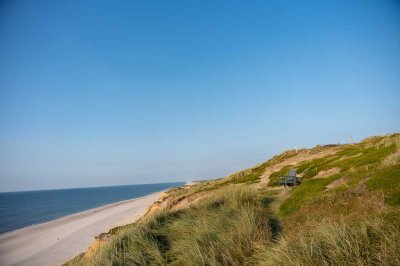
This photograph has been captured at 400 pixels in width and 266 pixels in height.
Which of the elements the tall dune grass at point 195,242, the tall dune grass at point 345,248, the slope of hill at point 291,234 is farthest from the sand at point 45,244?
the tall dune grass at point 345,248

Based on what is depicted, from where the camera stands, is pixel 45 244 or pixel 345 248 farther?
pixel 45 244

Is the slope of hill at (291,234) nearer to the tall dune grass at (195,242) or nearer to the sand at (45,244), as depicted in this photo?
the tall dune grass at (195,242)

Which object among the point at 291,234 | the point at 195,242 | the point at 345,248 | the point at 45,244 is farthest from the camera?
the point at 45,244

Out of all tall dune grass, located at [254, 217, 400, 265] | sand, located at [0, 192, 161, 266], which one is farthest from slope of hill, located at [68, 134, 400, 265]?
sand, located at [0, 192, 161, 266]

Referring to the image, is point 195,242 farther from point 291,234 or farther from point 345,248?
point 345,248

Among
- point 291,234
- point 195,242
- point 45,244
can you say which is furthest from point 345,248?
point 45,244

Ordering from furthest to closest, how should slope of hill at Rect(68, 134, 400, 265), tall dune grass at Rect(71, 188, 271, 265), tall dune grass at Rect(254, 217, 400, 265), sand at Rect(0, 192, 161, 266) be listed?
1. sand at Rect(0, 192, 161, 266)
2. tall dune grass at Rect(71, 188, 271, 265)
3. slope of hill at Rect(68, 134, 400, 265)
4. tall dune grass at Rect(254, 217, 400, 265)

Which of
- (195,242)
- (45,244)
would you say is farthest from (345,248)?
(45,244)

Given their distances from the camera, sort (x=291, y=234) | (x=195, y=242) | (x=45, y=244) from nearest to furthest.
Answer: (x=291, y=234) → (x=195, y=242) → (x=45, y=244)

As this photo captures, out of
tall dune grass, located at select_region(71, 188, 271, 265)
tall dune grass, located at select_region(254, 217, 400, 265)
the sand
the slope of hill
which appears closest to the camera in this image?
tall dune grass, located at select_region(254, 217, 400, 265)

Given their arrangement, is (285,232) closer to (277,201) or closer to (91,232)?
(277,201)

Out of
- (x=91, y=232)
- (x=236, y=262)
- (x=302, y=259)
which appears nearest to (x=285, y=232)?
(x=236, y=262)

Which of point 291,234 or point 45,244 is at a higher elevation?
point 291,234

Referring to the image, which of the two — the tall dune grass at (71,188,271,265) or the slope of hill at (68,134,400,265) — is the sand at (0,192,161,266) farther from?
the slope of hill at (68,134,400,265)
